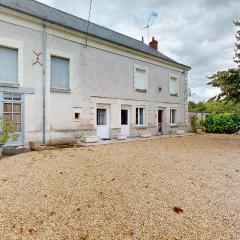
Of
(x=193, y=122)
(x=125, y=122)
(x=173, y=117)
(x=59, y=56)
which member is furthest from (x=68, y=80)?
(x=193, y=122)

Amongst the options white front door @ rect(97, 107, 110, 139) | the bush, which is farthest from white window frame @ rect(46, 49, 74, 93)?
the bush

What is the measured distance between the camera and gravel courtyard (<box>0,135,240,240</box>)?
125 inches

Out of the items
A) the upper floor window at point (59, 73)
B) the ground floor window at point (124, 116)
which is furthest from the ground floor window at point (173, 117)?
the upper floor window at point (59, 73)

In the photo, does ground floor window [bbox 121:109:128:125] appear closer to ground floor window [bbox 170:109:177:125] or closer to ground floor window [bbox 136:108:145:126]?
ground floor window [bbox 136:108:145:126]

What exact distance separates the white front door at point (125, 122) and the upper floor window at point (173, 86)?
484cm

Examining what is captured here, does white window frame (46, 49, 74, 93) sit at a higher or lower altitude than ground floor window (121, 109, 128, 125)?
higher

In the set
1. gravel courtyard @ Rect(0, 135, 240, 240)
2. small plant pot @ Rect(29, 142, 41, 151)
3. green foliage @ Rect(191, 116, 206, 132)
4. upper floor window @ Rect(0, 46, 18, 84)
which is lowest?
gravel courtyard @ Rect(0, 135, 240, 240)

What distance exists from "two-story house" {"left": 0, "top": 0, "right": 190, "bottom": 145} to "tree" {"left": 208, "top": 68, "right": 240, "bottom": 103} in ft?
14.4

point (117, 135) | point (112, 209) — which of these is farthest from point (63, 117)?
point (112, 209)

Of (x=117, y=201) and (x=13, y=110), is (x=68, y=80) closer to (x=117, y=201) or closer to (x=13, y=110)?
(x=13, y=110)

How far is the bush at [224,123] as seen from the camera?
68.1ft

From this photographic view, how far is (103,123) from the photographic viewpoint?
1375 cm

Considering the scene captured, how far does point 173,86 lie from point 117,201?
15686 mm

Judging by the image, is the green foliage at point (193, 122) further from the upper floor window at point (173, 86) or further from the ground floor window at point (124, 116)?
the ground floor window at point (124, 116)
